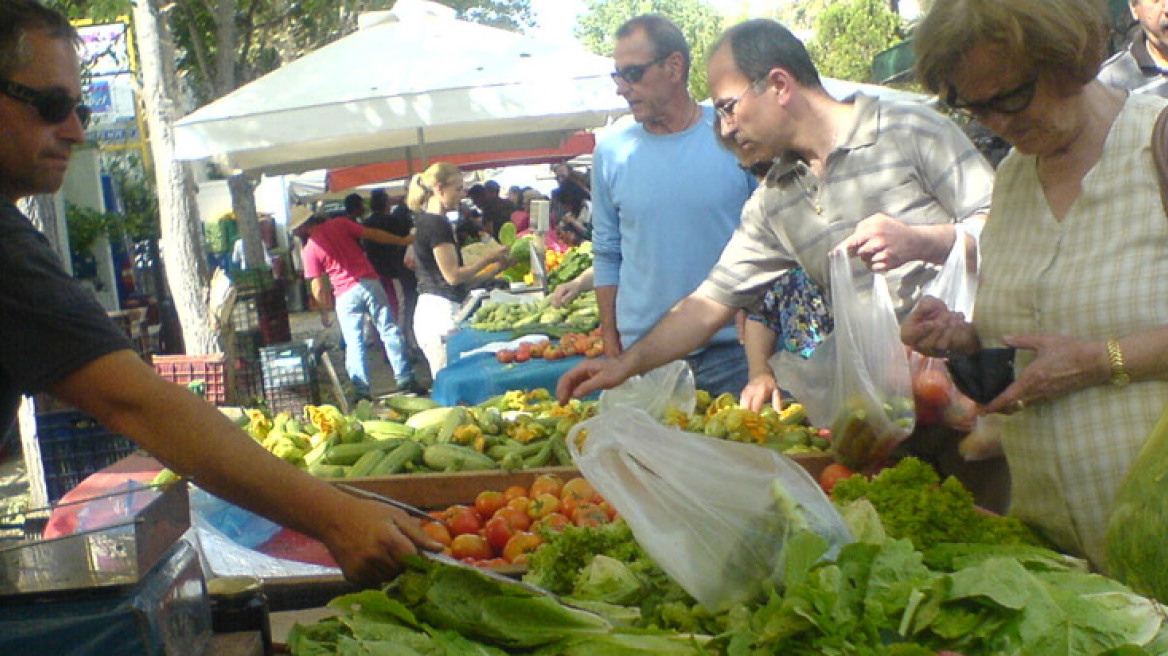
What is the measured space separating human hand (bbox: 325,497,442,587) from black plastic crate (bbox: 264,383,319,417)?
8.13m

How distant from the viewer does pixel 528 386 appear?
6.48m

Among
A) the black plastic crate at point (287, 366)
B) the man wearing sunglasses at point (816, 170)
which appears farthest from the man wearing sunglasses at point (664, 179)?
the black plastic crate at point (287, 366)

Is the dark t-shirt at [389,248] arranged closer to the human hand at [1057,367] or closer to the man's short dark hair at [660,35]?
the man's short dark hair at [660,35]

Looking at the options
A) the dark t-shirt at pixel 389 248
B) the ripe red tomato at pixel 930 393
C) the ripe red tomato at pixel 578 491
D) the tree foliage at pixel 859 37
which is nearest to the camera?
the ripe red tomato at pixel 930 393

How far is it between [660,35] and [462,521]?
2301 mm

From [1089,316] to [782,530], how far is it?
2.52ft

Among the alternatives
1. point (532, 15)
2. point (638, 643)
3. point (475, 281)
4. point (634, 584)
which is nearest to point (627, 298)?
point (634, 584)

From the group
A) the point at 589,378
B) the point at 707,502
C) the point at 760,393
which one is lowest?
the point at 760,393

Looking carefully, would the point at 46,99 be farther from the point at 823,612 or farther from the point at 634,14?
the point at 634,14

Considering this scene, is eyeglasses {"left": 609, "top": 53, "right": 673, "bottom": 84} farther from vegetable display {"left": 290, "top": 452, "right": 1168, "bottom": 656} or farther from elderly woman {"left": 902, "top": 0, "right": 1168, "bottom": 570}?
vegetable display {"left": 290, "top": 452, "right": 1168, "bottom": 656}

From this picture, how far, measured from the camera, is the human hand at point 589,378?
10.9 feet

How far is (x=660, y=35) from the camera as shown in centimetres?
498

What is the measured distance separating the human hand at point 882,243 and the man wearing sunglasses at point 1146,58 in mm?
1195

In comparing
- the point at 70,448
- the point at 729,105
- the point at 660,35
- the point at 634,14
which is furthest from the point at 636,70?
the point at 634,14
